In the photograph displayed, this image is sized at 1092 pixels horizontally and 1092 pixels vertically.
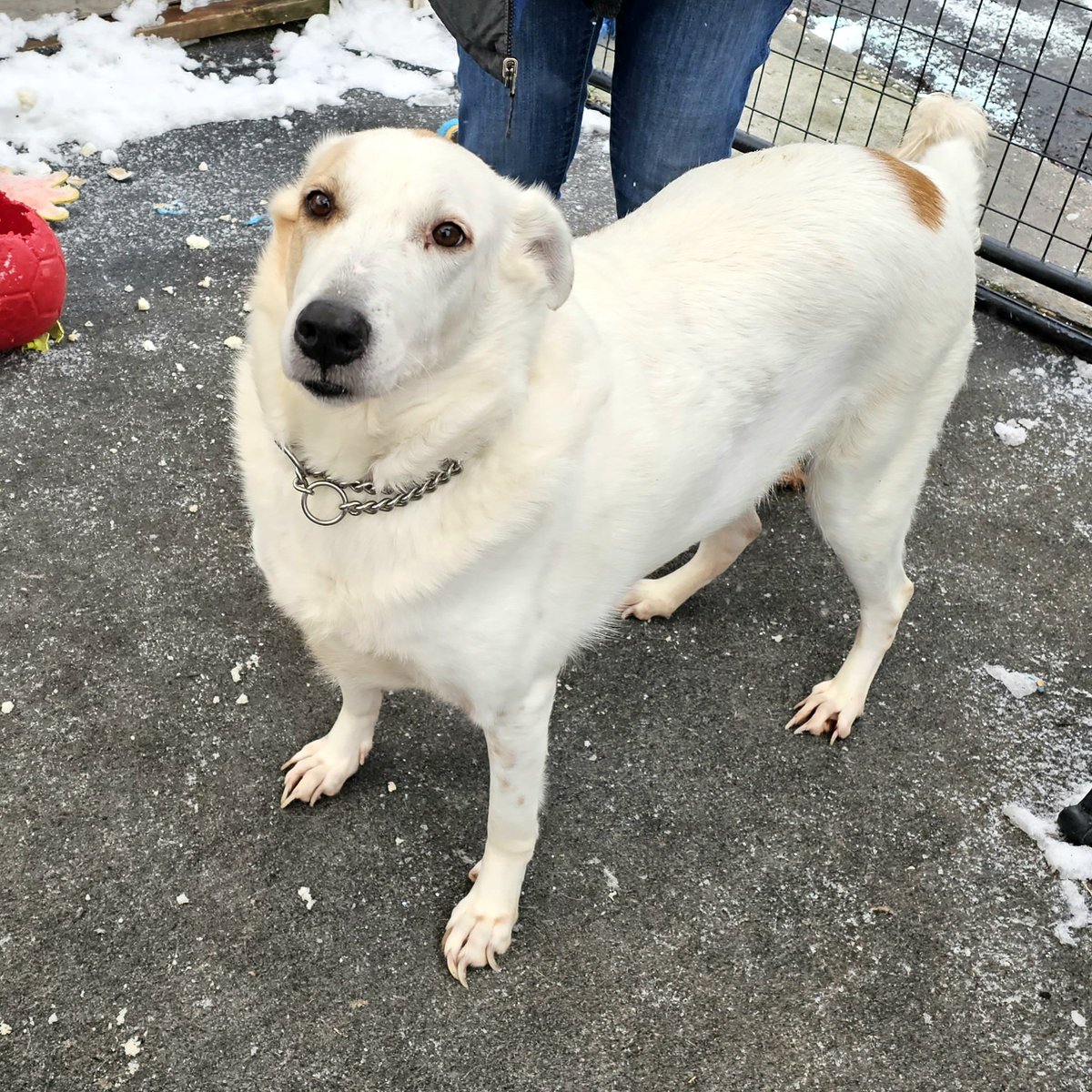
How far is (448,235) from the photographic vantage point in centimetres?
162

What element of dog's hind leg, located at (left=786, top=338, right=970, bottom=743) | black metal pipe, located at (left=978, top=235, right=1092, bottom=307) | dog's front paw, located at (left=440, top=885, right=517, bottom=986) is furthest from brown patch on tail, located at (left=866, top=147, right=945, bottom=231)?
black metal pipe, located at (left=978, top=235, right=1092, bottom=307)

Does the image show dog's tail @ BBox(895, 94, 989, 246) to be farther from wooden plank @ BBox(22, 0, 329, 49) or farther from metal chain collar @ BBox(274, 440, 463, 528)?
wooden plank @ BBox(22, 0, 329, 49)

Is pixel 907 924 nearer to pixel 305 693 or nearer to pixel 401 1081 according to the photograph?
pixel 401 1081

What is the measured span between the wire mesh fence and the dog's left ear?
2.97 meters

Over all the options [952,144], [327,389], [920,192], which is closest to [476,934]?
[327,389]

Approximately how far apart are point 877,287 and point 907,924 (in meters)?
1.38

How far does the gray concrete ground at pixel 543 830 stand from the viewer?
81.0 inches

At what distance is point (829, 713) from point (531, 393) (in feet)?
4.44

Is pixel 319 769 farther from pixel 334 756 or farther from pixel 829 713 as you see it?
pixel 829 713

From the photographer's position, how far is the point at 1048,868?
2.45m

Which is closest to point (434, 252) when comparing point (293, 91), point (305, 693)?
point (305, 693)

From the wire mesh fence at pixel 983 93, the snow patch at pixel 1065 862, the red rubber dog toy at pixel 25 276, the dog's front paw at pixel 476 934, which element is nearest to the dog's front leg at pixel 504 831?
the dog's front paw at pixel 476 934

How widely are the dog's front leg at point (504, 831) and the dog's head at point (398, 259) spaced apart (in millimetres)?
674

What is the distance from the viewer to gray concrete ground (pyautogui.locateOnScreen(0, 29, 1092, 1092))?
206 cm
